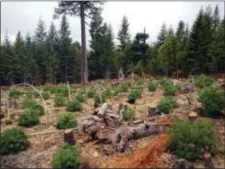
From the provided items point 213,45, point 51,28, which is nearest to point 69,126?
point 213,45

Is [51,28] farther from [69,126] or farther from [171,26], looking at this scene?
[69,126]

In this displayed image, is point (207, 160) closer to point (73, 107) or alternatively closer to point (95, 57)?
point (73, 107)

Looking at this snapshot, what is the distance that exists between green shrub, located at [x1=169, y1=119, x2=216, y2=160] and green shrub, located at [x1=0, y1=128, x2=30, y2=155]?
308 cm

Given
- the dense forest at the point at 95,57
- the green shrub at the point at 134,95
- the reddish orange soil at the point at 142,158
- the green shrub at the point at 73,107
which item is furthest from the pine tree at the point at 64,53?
the reddish orange soil at the point at 142,158

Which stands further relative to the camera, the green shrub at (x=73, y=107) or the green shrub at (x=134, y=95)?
the green shrub at (x=134, y=95)

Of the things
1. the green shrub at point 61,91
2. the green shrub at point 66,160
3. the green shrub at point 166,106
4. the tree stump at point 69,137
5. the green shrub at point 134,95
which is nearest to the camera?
the green shrub at point 66,160

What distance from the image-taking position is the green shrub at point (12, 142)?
620cm

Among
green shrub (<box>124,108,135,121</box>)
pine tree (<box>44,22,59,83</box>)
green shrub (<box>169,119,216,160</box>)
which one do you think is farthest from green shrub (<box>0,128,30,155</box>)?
pine tree (<box>44,22,59,83</box>)

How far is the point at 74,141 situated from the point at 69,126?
971 mm

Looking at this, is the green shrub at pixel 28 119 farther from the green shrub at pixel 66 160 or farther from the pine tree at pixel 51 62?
the pine tree at pixel 51 62

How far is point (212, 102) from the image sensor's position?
7.33 m

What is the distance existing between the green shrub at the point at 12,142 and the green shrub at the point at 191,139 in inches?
121

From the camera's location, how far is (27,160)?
19.6ft

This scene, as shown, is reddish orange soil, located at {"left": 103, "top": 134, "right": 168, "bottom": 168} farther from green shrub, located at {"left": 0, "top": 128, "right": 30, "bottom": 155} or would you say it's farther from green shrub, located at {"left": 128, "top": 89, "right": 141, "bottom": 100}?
green shrub, located at {"left": 128, "top": 89, "right": 141, "bottom": 100}
